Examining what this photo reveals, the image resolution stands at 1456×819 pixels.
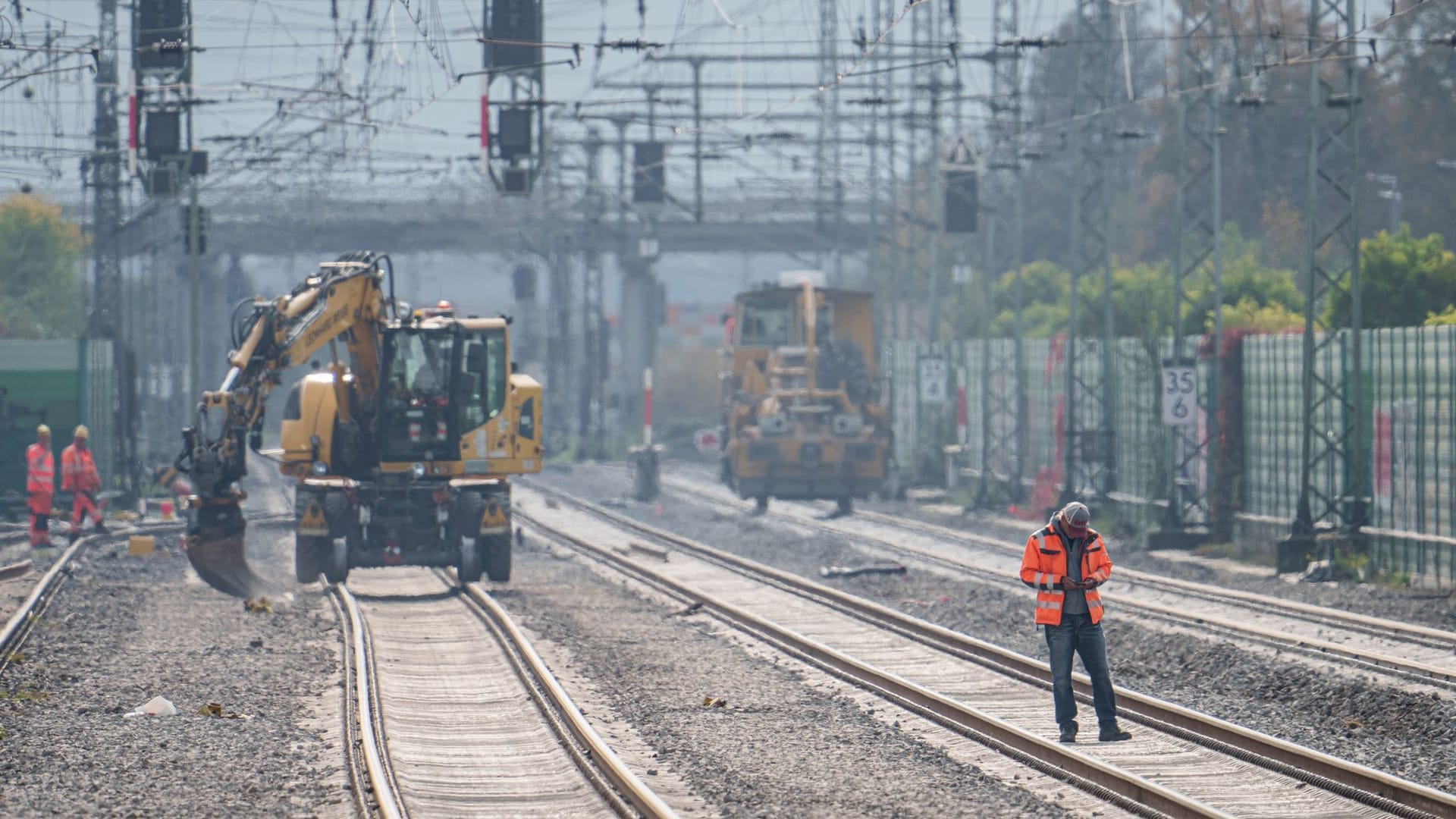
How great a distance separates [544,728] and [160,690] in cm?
354

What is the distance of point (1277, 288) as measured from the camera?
36.1 metres

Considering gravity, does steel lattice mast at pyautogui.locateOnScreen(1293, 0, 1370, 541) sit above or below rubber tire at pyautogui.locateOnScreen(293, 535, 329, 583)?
above

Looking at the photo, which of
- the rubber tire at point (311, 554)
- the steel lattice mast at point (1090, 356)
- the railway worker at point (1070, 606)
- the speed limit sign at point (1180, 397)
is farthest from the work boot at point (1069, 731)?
the steel lattice mast at point (1090, 356)

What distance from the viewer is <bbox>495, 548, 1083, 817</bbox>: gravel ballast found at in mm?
10203

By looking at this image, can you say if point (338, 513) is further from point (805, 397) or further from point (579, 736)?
point (805, 397)

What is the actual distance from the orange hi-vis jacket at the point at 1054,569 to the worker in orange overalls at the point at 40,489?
1899 centimetres

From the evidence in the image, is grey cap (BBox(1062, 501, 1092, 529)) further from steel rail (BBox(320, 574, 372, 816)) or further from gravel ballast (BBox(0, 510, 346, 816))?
gravel ballast (BBox(0, 510, 346, 816))

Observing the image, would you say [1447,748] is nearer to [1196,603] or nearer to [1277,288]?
[1196,603]

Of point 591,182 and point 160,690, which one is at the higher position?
point 591,182

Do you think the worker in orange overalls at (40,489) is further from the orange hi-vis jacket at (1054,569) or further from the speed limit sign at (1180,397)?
the orange hi-vis jacket at (1054,569)

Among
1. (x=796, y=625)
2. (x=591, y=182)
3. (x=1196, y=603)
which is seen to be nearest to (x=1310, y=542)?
(x=1196, y=603)

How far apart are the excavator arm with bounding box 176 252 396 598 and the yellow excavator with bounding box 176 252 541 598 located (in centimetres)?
3

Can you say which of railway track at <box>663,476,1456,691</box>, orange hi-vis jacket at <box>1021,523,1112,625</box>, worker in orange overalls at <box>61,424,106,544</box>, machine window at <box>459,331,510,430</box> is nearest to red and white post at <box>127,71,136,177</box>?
worker in orange overalls at <box>61,424,106,544</box>

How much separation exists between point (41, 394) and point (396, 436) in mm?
16042
